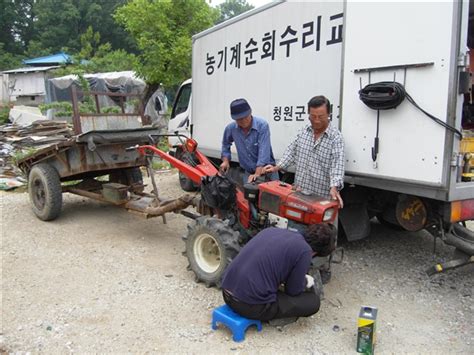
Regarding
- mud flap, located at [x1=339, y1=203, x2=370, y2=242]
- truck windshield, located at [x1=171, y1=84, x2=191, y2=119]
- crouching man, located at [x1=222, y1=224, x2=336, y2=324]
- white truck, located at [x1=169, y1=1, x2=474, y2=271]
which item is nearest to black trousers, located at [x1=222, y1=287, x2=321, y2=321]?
crouching man, located at [x1=222, y1=224, x2=336, y2=324]

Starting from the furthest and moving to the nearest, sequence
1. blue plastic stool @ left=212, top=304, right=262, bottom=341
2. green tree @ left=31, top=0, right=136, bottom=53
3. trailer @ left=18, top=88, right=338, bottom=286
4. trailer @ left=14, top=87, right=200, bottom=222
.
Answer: green tree @ left=31, top=0, right=136, bottom=53, trailer @ left=14, top=87, right=200, bottom=222, trailer @ left=18, top=88, right=338, bottom=286, blue plastic stool @ left=212, top=304, right=262, bottom=341

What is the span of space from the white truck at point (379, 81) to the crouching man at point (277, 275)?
100 cm

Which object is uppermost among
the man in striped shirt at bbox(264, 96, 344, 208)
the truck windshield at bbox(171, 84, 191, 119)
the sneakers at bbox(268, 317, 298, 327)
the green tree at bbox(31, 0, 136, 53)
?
the green tree at bbox(31, 0, 136, 53)

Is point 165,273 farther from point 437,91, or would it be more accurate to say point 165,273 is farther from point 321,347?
point 437,91

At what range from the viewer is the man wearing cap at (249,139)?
4.62m

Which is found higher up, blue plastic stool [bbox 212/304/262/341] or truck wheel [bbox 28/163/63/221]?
truck wheel [bbox 28/163/63/221]

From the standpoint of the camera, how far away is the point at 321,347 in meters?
3.39

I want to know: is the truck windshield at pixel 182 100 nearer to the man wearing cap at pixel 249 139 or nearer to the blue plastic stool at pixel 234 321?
the man wearing cap at pixel 249 139

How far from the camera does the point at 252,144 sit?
4.93 metres

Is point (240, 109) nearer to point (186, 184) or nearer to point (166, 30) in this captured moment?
point (186, 184)

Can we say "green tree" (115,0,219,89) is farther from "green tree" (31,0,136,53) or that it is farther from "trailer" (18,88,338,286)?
"green tree" (31,0,136,53)

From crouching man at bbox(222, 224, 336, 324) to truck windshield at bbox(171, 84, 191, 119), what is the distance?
19.4 feet

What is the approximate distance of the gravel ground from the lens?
3.44 metres

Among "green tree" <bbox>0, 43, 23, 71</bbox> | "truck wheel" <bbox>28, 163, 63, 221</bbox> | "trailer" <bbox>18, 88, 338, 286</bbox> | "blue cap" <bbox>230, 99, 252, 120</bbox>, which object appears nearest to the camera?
"trailer" <bbox>18, 88, 338, 286</bbox>
